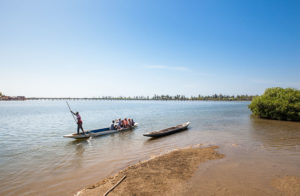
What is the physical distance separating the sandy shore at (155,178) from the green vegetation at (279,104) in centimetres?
2432

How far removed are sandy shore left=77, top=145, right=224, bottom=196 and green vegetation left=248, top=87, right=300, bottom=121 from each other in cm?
2432

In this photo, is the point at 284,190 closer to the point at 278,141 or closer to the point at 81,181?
the point at 81,181

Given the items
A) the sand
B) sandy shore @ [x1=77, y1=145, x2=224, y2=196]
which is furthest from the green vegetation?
the sand

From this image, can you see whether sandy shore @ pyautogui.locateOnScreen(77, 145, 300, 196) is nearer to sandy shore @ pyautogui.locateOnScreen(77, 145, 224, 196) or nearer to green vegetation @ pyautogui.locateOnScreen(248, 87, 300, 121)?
sandy shore @ pyautogui.locateOnScreen(77, 145, 224, 196)

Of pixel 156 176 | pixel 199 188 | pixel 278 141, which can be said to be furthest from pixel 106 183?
pixel 278 141


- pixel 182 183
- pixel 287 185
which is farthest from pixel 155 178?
pixel 287 185

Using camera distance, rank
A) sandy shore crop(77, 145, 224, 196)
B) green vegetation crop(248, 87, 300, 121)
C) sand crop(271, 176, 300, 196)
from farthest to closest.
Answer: green vegetation crop(248, 87, 300, 121) → sandy shore crop(77, 145, 224, 196) → sand crop(271, 176, 300, 196)

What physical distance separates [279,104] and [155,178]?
97.4 ft

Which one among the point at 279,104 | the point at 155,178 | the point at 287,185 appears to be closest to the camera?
the point at 287,185

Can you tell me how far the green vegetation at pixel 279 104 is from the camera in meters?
26.0

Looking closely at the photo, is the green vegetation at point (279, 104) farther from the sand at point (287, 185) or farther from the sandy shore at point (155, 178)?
the sand at point (287, 185)

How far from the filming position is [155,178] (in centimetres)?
743

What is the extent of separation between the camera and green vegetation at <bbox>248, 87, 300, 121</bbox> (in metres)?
26.0

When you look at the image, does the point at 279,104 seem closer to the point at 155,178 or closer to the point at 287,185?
the point at 287,185
